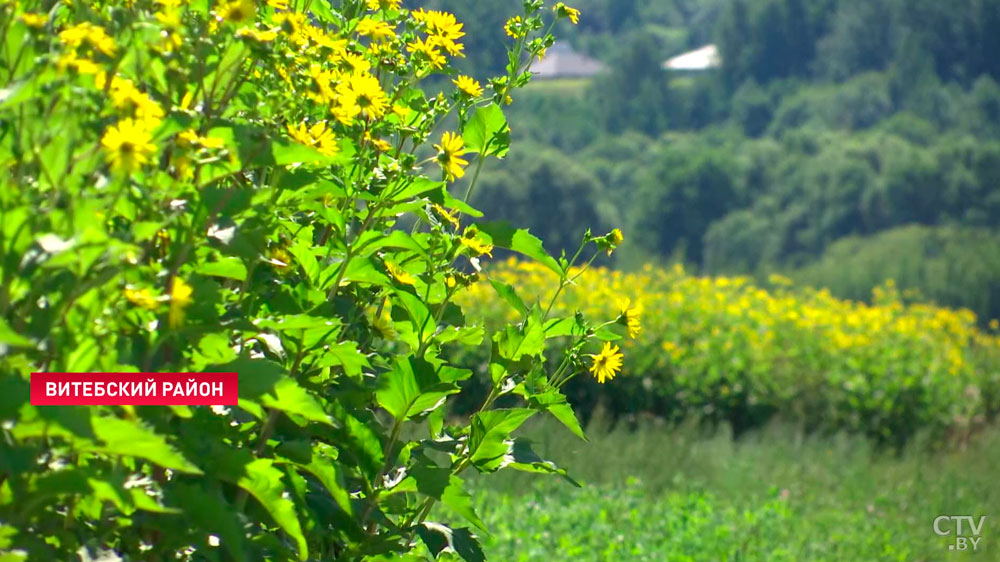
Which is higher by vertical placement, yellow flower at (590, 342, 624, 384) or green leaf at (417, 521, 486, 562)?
yellow flower at (590, 342, 624, 384)

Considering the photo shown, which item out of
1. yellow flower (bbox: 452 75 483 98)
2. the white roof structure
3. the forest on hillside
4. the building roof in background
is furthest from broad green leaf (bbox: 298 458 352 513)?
the white roof structure

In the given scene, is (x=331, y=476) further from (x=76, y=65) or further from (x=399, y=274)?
(x=76, y=65)

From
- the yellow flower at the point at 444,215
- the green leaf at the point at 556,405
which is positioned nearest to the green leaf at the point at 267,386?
the green leaf at the point at 556,405

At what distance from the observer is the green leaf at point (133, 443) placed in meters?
1.41

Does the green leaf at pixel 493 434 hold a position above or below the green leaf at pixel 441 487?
above

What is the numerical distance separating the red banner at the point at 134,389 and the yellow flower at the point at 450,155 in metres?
0.67

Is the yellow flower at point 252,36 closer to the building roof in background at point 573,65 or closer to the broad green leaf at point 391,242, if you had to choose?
the broad green leaf at point 391,242

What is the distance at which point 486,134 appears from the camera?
89.4 inches

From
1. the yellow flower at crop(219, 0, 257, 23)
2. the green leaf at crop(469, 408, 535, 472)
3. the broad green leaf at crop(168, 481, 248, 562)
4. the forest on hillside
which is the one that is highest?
Result: the forest on hillside

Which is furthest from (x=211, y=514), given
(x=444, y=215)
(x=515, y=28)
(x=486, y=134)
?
(x=515, y=28)

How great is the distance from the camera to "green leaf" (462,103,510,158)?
7.41 feet

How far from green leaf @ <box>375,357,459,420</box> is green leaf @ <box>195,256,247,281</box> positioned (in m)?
0.31

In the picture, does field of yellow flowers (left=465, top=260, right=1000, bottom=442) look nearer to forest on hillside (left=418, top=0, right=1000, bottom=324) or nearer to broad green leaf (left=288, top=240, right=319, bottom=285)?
broad green leaf (left=288, top=240, right=319, bottom=285)

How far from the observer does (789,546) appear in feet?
18.1
